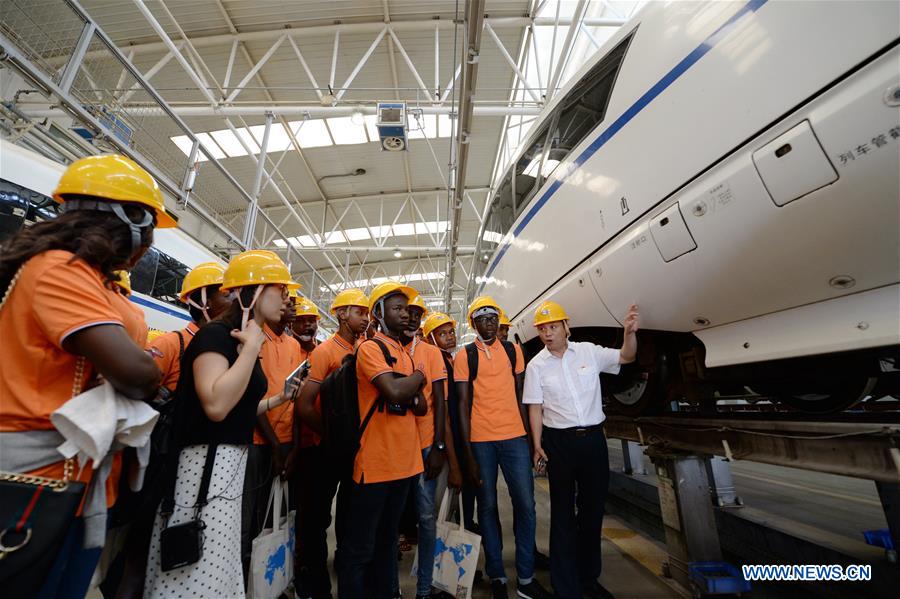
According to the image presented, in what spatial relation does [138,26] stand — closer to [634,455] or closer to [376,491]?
[376,491]

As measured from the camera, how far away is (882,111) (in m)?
1.15

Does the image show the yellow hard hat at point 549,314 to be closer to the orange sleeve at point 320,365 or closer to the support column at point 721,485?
the orange sleeve at point 320,365

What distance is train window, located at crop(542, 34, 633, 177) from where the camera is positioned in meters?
2.33

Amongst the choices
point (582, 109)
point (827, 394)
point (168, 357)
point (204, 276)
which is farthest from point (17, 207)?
point (827, 394)

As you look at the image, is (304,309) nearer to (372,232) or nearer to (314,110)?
(314,110)

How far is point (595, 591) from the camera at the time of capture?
235 centimetres

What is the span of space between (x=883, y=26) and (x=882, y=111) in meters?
0.25

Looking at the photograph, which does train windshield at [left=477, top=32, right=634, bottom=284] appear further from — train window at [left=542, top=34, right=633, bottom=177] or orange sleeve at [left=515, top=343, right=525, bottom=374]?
orange sleeve at [left=515, top=343, right=525, bottom=374]

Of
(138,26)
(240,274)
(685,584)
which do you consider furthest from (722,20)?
(138,26)

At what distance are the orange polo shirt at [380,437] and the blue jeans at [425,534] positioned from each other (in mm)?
396

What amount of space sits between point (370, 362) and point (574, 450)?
4.48 ft

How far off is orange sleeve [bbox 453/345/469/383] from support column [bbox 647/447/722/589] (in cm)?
144

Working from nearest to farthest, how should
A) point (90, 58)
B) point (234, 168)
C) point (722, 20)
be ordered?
point (722, 20) < point (90, 58) < point (234, 168)

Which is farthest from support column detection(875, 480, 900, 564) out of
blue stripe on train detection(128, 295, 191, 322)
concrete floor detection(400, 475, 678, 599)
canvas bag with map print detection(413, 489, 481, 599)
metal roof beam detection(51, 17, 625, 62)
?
metal roof beam detection(51, 17, 625, 62)
